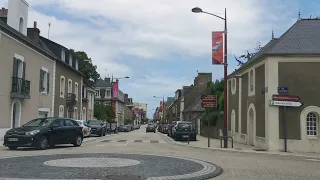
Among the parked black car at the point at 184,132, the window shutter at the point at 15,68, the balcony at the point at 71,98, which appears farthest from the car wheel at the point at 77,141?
the balcony at the point at 71,98

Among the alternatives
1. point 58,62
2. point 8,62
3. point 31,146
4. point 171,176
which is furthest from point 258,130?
point 58,62

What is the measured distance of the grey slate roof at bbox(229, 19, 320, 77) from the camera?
69.9 ft

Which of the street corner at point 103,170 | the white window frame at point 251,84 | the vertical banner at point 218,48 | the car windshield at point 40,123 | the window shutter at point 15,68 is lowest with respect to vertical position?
the street corner at point 103,170

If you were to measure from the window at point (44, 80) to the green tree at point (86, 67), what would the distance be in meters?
25.2

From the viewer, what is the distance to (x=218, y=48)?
22.8 metres

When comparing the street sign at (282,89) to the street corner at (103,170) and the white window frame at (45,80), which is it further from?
the white window frame at (45,80)

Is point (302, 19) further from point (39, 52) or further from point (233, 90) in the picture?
point (39, 52)

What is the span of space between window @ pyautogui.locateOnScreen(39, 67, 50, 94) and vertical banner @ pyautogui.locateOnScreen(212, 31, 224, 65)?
15954mm

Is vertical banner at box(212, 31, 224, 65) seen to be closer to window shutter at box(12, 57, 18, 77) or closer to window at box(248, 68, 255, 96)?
window at box(248, 68, 255, 96)

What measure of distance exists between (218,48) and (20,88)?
46.0 feet

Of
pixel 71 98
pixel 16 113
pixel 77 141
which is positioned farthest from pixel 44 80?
pixel 77 141

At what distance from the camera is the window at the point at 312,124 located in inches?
840

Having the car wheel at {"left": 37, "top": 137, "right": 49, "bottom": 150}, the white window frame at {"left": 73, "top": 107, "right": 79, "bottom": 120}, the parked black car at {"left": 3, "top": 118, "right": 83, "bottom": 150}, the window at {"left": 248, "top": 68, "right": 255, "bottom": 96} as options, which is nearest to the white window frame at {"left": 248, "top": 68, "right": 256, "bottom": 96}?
the window at {"left": 248, "top": 68, "right": 255, "bottom": 96}

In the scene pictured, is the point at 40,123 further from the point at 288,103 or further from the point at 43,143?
the point at 288,103
